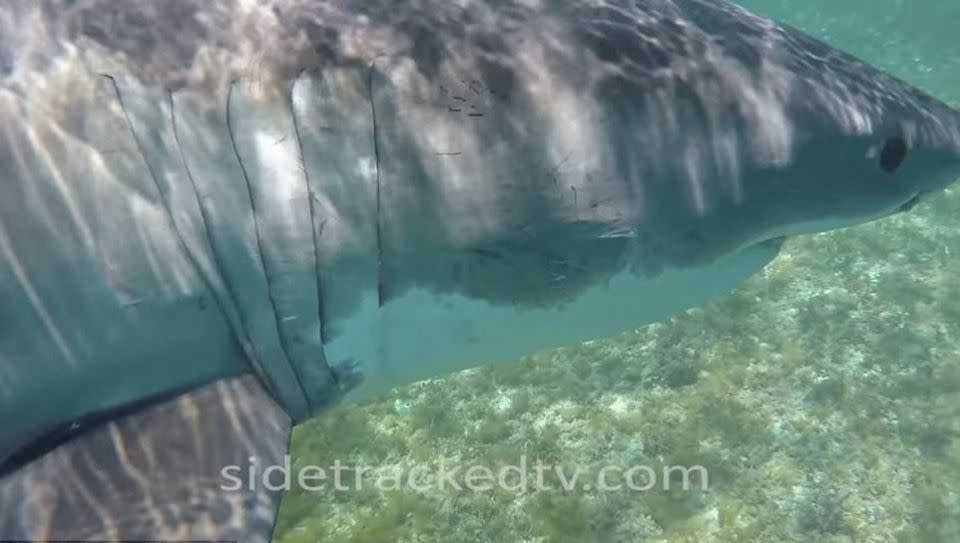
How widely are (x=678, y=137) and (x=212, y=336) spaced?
5.91 feet

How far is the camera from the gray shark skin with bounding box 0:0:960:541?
2.46 metres

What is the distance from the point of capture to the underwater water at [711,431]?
4.92 meters

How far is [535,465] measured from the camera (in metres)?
5.29

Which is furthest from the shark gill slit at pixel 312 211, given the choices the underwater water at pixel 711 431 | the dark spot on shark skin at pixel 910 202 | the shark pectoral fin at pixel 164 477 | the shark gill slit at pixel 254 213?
the underwater water at pixel 711 431

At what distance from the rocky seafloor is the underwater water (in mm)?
14

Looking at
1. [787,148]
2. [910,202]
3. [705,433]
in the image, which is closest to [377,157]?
[787,148]

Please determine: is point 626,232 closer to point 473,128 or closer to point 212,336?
point 473,128

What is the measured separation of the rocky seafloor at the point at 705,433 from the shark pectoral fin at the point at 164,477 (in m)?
2.55

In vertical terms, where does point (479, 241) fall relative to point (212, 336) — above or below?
above

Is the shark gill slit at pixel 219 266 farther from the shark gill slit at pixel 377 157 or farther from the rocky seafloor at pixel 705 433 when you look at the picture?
the rocky seafloor at pixel 705 433

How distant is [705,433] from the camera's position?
560 cm

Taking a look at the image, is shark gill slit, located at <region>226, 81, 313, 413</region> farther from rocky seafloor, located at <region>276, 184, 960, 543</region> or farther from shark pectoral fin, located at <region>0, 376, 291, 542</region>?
rocky seafloor, located at <region>276, 184, 960, 543</region>

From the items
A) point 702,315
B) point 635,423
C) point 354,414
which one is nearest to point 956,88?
point 702,315

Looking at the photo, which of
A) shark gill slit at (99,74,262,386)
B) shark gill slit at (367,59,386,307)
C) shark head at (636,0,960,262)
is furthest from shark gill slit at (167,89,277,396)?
shark head at (636,0,960,262)
